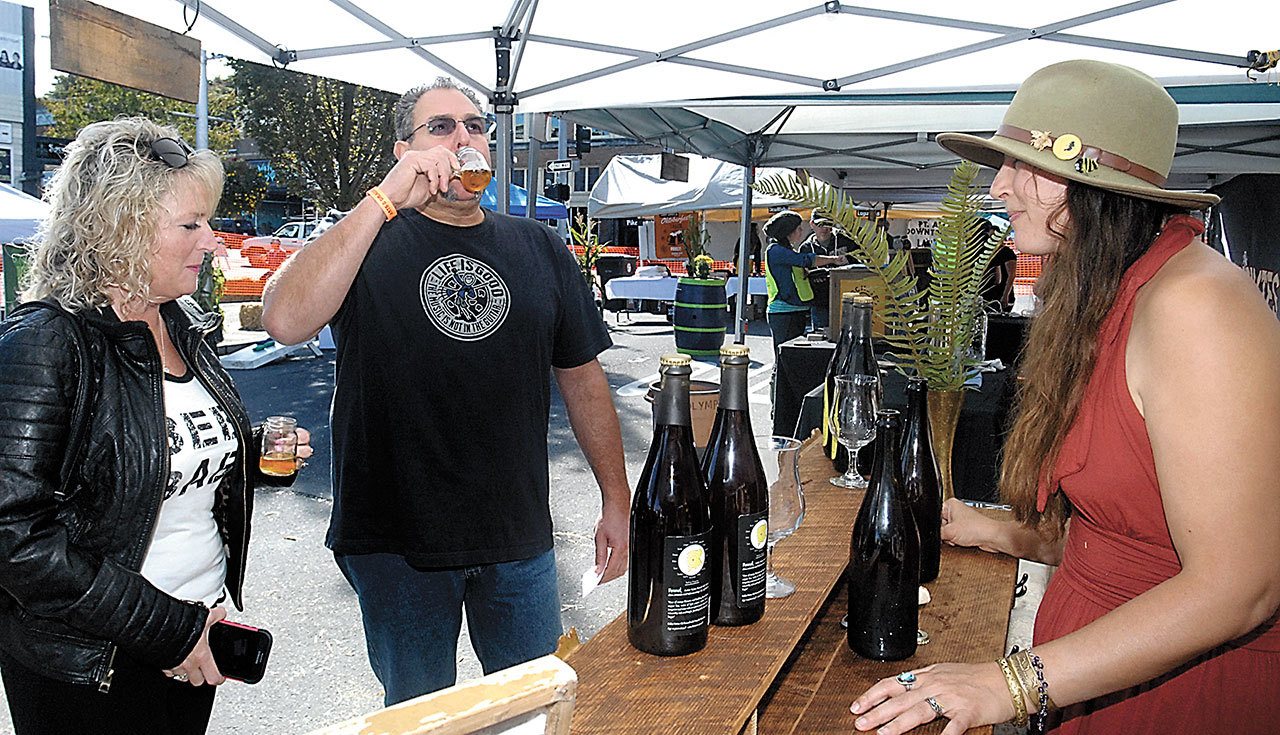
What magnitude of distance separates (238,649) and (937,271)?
70.2 inches

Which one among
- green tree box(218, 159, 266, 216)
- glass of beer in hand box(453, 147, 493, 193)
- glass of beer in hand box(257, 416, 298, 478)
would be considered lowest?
glass of beer in hand box(257, 416, 298, 478)

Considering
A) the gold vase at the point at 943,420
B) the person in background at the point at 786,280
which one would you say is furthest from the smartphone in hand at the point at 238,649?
the person in background at the point at 786,280

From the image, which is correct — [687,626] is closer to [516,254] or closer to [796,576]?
[796,576]

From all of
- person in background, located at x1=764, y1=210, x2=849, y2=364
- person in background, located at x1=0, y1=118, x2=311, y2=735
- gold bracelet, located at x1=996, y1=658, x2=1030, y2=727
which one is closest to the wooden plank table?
gold bracelet, located at x1=996, y1=658, x2=1030, y2=727

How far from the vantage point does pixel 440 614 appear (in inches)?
89.4

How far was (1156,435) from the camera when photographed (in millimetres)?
1243

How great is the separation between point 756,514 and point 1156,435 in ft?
1.81

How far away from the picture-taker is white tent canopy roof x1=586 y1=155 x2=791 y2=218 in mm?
14789

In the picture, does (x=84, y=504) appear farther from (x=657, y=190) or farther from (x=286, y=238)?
(x=286, y=238)

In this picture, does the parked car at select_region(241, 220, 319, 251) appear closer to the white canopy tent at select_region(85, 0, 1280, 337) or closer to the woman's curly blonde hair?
the white canopy tent at select_region(85, 0, 1280, 337)

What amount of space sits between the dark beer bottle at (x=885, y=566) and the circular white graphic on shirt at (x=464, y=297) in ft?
3.48

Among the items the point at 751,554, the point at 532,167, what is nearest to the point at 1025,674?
the point at 751,554

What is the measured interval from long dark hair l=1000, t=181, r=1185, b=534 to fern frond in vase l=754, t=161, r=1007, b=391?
629 mm

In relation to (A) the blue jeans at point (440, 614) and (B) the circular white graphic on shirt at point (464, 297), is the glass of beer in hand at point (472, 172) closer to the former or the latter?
(B) the circular white graphic on shirt at point (464, 297)
